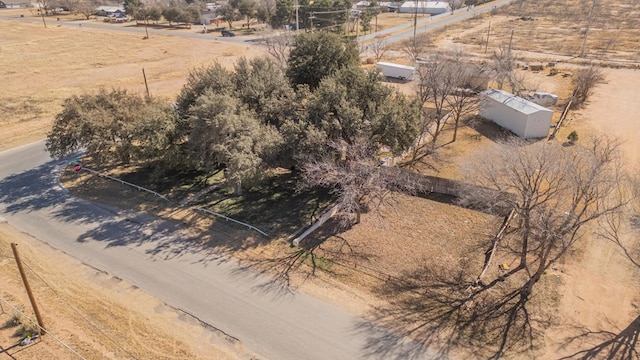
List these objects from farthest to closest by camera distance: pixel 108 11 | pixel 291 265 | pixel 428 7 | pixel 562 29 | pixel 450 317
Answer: pixel 108 11 < pixel 428 7 < pixel 562 29 < pixel 291 265 < pixel 450 317

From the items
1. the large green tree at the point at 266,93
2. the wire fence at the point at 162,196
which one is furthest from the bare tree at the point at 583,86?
the wire fence at the point at 162,196

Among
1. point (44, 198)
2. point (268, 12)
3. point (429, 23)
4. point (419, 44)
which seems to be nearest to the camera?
point (44, 198)

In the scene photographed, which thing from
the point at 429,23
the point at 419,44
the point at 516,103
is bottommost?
the point at 516,103

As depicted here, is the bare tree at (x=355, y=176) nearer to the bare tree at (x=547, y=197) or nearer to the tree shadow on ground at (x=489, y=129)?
the bare tree at (x=547, y=197)

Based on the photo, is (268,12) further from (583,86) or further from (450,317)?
(450,317)

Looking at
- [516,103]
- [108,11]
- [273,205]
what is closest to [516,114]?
[516,103]

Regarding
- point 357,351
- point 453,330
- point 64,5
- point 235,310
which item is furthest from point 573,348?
point 64,5

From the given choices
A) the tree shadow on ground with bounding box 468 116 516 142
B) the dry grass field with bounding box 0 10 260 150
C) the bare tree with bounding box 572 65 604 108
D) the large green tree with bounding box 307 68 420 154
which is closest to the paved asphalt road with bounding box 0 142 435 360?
the large green tree with bounding box 307 68 420 154
